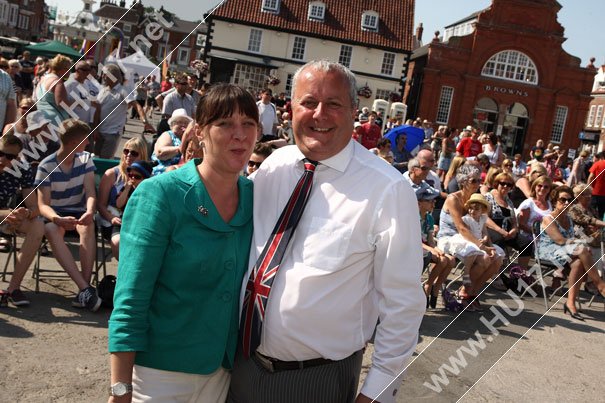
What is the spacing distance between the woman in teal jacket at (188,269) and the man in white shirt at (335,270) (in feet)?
0.41

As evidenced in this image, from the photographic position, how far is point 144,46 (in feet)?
8.28

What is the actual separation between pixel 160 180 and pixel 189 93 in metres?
8.98

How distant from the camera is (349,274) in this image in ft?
7.15

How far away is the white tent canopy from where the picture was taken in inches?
98.7

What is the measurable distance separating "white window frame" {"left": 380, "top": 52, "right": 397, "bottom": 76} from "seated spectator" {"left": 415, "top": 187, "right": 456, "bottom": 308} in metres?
37.2

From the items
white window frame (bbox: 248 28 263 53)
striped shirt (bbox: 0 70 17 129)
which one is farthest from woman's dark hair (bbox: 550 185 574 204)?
white window frame (bbox: 248 28 263 53)

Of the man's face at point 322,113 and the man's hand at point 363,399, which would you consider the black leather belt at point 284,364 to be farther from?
the man's face at point 322,113

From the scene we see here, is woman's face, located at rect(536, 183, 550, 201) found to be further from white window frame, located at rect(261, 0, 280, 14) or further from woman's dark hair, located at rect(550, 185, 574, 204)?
white window frame, located at rect(261, 0, 280, 14)

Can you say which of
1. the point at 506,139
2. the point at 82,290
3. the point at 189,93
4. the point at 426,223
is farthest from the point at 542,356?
the point at 506,139

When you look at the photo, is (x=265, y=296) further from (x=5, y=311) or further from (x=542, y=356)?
(x=5, y=311)

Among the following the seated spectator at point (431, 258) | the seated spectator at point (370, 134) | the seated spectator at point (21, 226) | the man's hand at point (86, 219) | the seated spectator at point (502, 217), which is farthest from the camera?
the seated spectator at point (370, 134)

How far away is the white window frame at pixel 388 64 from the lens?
142 ft

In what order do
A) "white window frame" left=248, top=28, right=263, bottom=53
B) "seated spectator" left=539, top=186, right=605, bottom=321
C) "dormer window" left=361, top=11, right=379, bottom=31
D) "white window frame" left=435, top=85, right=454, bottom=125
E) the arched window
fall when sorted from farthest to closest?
"white window frame" left=435, top=85, right=454, bottom=125 → the arched window → "dormer window" left=361, top=11, right=379, bottom=31 → "white window frame" left=248, top=28, right=263, bottom=53 → "seated spectator" left=539, top=186, right=605, bottom=321

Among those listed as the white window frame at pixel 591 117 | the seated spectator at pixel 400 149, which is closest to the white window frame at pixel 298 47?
the white window frame at pixel 591 117
